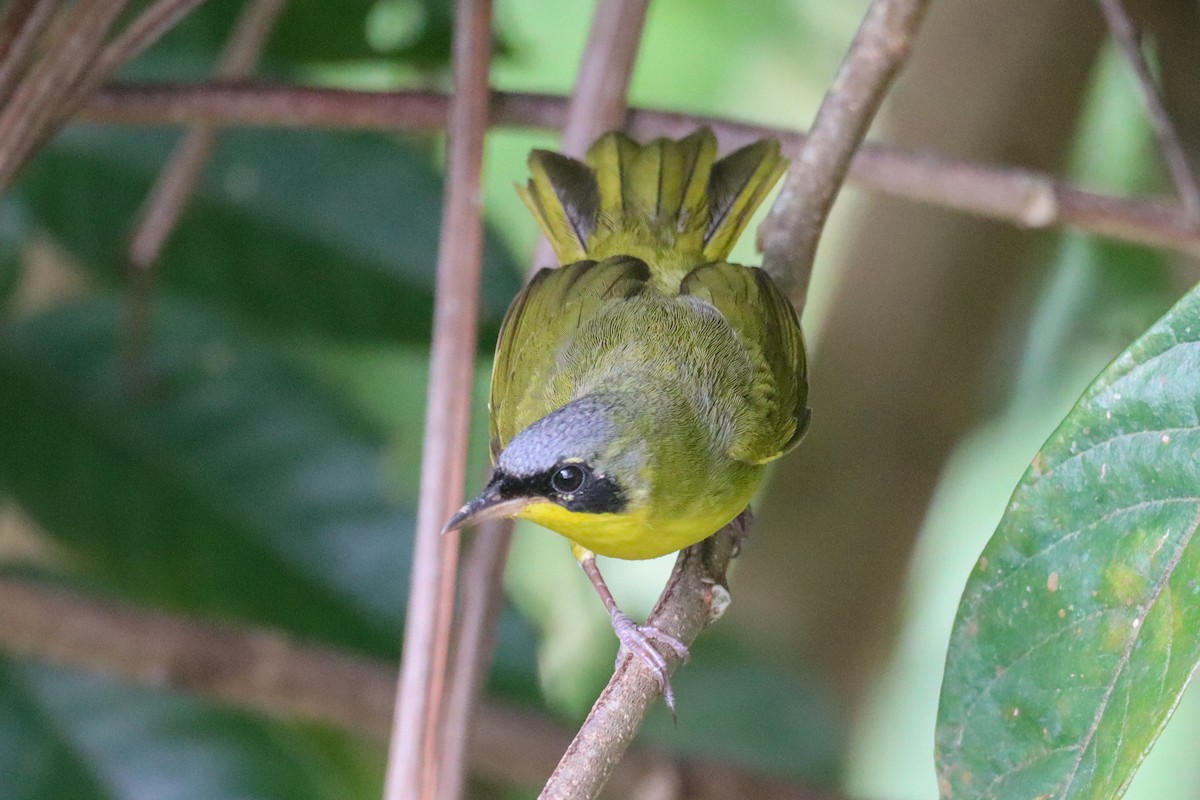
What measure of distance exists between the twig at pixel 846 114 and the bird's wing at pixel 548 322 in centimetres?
40

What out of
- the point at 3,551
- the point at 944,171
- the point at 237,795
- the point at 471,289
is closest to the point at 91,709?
the point at 237,795

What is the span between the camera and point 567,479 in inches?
64.6

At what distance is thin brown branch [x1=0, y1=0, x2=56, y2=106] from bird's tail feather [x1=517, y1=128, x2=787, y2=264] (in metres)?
0.76

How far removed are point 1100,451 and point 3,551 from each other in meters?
2.02

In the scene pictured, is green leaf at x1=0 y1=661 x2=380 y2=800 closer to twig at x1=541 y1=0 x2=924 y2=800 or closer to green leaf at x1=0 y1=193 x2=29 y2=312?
green leaf at x1=0 y1=193 x2=29 y2=312

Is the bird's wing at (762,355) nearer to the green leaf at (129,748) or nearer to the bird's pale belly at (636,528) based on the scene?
the bird's pale belly at (636,528)

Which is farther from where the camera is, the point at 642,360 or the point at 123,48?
the point at 642,360

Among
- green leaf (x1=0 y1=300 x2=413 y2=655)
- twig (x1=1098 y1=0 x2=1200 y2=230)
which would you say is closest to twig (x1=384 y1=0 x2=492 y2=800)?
green leaf (x1=0 y1=300 x2=413 y2=655)

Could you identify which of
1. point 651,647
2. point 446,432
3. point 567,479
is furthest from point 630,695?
point 567,479

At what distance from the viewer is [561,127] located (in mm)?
1969

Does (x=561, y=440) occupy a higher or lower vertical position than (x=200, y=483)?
lower

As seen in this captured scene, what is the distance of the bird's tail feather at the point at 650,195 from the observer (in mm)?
1993

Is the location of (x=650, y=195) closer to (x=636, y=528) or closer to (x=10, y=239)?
(x=636, y=528)

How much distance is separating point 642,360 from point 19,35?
95cm
